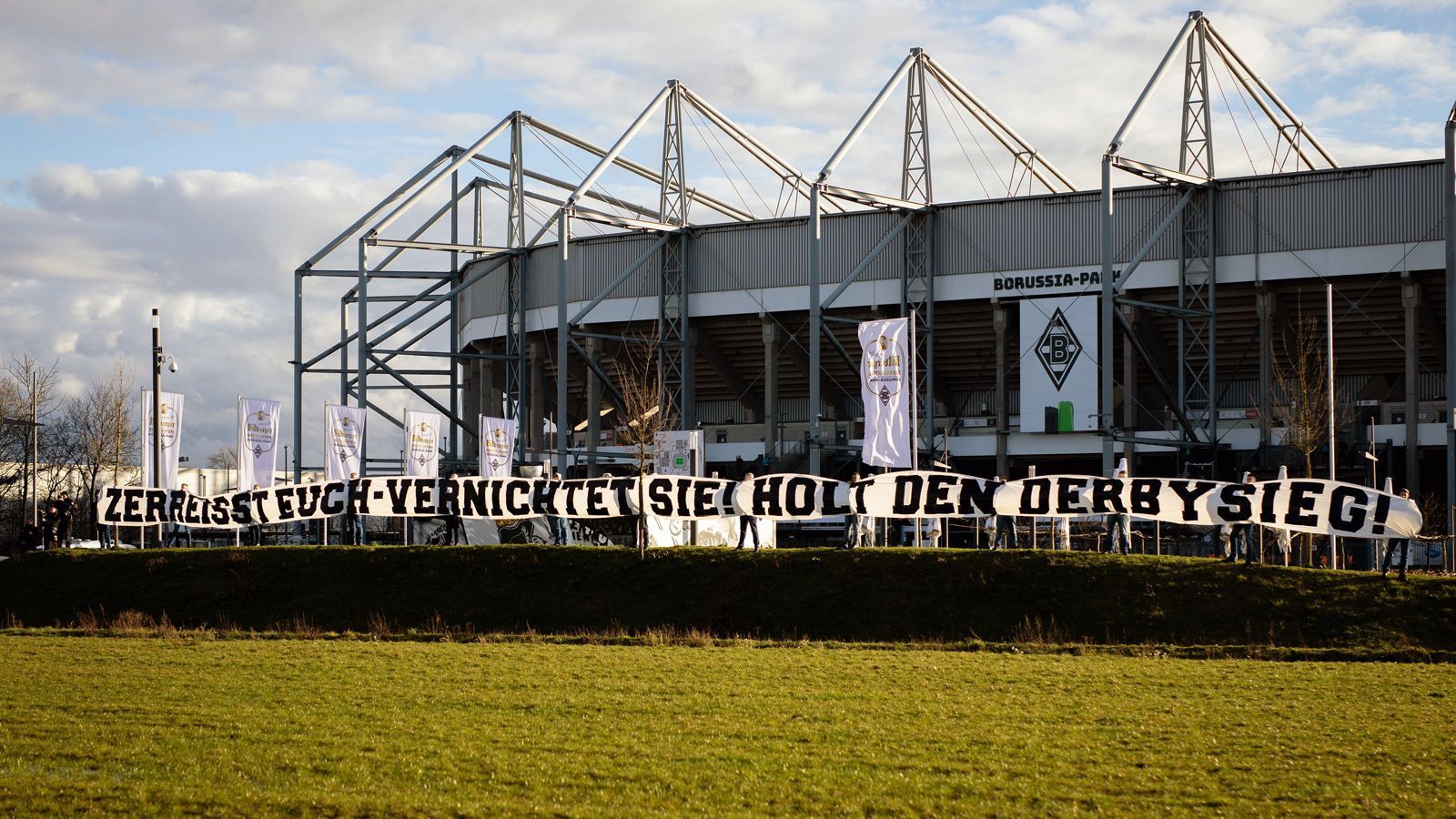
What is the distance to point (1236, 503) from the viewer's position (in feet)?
90.5

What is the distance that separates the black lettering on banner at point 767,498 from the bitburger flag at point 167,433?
1917 cm

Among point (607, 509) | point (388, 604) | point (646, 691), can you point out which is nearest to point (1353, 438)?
point (607, 509)

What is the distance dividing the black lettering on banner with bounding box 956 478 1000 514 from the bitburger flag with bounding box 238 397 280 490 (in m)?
22.9

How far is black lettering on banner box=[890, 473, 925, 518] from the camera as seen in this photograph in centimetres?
3084

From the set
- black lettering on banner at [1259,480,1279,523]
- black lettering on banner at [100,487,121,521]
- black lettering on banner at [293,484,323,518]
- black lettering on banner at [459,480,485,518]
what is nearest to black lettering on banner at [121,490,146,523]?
black lettering on banner at [100,487,121,521]

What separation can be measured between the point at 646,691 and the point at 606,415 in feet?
201

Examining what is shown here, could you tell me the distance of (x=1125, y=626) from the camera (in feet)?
82.8

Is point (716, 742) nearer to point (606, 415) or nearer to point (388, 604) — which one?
point (388, 604)

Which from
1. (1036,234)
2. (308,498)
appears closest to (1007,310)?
(1036,234)

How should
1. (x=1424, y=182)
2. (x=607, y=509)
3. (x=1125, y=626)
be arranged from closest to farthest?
(x=1125, y=626), (x=607, y=509), (x=1424, y=182)

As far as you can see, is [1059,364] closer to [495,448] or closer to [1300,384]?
[1300,384]

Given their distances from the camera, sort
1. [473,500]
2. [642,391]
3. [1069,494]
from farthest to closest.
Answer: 1. [642,391]
2. [473,500]
3. [1069,494]

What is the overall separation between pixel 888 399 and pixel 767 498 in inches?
207

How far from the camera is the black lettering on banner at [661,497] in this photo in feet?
109
